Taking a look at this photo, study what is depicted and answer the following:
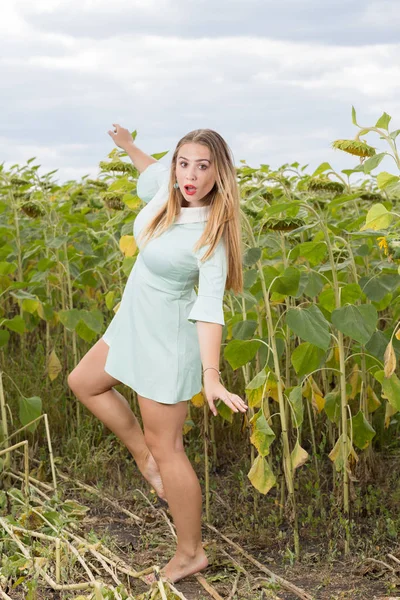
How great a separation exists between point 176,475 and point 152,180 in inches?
40.7

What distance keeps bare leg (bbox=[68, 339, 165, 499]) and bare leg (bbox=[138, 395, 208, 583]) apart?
0.28m

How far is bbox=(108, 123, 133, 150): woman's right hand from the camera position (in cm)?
326

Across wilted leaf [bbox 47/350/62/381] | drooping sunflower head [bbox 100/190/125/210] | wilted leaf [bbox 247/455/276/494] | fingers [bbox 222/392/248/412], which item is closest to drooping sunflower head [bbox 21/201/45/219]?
drooping sunflower head [bbox 100/190/125/210]

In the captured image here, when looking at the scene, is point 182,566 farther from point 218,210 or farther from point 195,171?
point 195,171

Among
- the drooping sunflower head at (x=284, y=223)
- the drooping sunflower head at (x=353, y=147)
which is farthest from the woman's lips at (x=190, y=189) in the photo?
the drooping sunflower head at (x=353, y=147)

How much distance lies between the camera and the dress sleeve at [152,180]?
3.02 meters

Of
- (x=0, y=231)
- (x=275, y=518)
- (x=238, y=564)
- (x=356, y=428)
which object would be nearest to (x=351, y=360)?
(x=356, y=428)

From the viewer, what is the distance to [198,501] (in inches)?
111

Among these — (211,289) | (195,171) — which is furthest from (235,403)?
(195,171)

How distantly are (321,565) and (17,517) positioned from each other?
3.99 ft

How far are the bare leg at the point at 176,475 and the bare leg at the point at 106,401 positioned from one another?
11.1 inches

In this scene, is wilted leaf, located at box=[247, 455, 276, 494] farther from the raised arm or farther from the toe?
the raised arm

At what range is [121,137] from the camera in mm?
3268

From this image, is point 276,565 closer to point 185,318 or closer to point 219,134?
point 185,318
